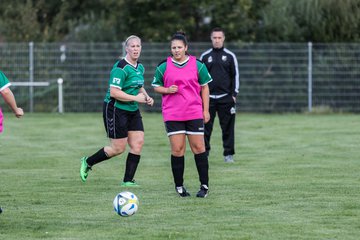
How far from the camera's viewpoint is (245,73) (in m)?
30.2

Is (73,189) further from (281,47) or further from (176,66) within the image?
(281,47)

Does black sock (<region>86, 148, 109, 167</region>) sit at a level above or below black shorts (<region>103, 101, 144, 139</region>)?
below

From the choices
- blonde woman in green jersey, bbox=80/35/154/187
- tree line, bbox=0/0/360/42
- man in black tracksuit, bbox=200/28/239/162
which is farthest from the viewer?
tree line, bbox=0/0/360/42

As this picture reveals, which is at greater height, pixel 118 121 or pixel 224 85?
pixel 224 85

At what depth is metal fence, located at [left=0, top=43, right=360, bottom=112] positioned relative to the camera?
30.1 m

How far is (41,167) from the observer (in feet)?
48.8

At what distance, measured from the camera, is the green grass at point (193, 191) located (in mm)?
8695

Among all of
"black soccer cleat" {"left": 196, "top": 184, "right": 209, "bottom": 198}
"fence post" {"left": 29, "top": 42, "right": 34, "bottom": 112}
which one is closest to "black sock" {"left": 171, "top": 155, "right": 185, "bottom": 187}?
"black soccer cleat" {"left": 196, "top": 184, "right": 209, "bottom": 198}

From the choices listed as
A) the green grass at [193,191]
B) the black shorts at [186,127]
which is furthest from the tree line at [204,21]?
the black shorts at [186,127]

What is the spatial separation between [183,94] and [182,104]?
0.38 ft

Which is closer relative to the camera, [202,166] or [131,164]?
[202,166]

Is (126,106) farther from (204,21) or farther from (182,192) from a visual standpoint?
(204,21)

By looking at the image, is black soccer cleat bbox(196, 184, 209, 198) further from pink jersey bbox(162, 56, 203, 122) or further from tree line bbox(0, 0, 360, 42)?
tree line bbox(0, 0, 360, 42)

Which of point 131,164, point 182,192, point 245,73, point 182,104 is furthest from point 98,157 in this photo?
point 245,73
